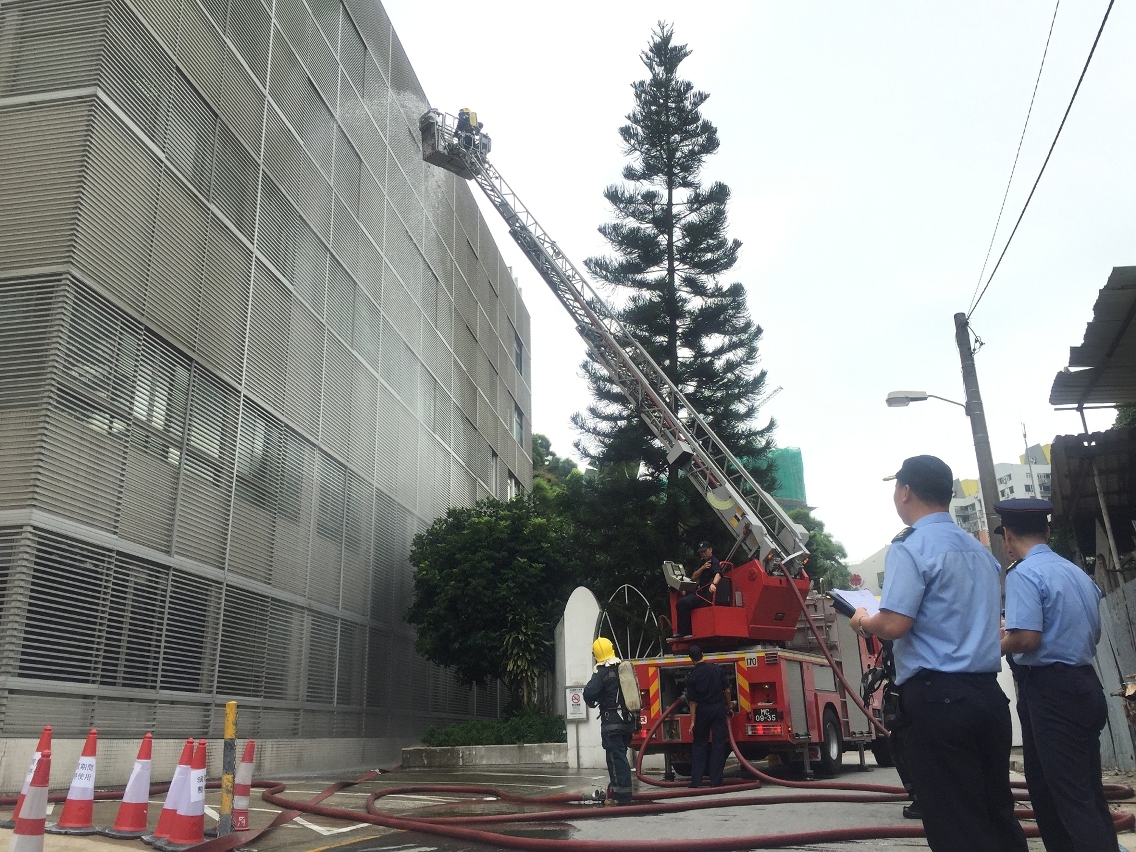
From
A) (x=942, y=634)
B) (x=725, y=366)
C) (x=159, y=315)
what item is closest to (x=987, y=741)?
(x=942, y=634)

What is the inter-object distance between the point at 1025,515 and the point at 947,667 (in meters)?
1.43

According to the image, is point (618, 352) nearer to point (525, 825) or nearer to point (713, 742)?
point (713, 742)

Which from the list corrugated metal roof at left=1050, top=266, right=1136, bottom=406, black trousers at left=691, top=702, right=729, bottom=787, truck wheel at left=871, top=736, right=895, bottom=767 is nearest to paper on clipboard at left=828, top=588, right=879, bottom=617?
black trousers at left=691, top=702, right=729, bottom=787

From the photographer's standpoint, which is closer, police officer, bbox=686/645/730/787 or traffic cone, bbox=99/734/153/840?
traffic cone, bbox=99/734/153/840

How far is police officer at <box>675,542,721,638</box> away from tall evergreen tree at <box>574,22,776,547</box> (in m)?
13.2

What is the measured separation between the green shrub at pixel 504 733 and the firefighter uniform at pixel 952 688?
1511cm

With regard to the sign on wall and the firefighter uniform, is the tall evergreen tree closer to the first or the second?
the sign on wall

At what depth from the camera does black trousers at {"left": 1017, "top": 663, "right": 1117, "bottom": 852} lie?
11.9 feet

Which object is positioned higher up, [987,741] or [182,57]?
[182,57]

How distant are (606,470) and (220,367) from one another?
13896 millimetres

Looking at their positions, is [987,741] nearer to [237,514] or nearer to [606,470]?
[237,514]

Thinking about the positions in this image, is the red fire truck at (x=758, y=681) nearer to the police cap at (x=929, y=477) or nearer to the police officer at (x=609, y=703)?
the police officer at (x=609, y=703)

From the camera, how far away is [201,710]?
1222 centimetres

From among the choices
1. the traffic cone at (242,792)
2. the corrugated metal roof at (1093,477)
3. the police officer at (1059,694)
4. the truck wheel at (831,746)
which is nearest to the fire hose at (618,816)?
the traffic cone at (242,792)
